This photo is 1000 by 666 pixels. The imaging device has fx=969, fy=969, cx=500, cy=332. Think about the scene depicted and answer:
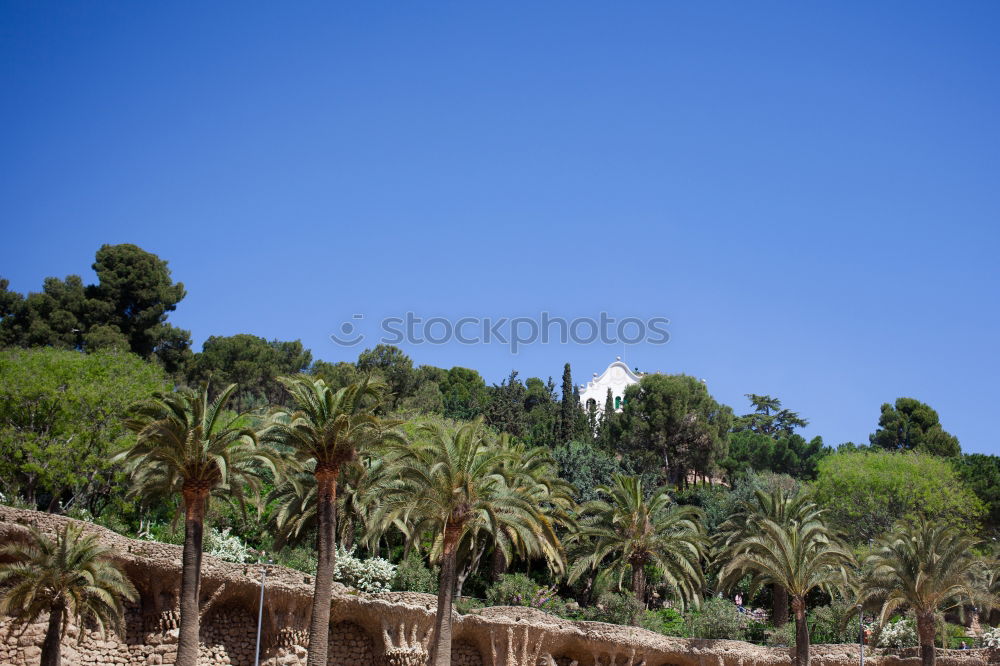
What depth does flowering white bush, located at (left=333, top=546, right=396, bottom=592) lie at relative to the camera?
3372 cm

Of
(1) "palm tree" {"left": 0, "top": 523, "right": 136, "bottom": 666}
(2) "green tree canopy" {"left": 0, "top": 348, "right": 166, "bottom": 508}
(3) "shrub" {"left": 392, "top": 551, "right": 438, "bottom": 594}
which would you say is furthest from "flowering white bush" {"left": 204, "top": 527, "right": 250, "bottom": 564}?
(1) "palm tree" {"left": 0, "top": 523, "right": 136, "bottom": 666}

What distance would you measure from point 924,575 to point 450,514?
17.1 m

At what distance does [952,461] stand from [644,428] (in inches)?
785

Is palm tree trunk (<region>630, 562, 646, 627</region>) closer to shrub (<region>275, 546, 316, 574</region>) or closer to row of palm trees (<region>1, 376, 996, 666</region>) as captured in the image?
row of palm trees (<region>1, 376, 996, 666</region>)

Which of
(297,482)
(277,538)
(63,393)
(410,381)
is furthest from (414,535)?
(410,381)

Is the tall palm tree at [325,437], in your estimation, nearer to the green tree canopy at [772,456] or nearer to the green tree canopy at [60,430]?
the green tree canopy at [60,430]

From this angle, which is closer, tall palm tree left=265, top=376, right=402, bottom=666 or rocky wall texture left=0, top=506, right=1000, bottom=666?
tall palm tree left=265, top=376, right=402, bottom=666

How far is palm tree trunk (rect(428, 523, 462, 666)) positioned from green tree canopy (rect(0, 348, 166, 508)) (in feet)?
45.3

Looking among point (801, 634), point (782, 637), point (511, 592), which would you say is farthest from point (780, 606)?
point (511, 592)

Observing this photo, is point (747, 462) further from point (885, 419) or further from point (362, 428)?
point (362, 428)

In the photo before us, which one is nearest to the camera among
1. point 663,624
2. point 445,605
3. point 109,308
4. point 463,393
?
point 445,605

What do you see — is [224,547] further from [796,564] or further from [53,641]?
[796,564]

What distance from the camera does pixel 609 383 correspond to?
111 metres

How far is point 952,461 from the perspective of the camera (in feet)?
198
